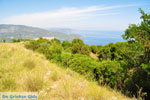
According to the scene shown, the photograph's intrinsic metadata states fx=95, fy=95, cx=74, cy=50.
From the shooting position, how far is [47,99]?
197cm

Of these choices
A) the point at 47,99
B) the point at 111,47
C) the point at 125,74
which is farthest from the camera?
the point at 111,47

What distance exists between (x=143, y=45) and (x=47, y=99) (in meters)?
5.01

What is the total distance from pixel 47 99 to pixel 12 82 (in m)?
1.13

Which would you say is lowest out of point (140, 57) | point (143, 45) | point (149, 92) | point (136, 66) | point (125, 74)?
point (149, 92)

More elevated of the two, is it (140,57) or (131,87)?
(140,57)

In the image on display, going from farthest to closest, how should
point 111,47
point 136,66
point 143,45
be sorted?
point 111,47
point 136,66
point 143,45

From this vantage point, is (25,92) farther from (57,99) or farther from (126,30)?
(126,30)

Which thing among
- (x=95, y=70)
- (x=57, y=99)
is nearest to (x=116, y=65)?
(x=95, y=70)

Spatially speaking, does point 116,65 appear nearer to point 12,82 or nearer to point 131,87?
point 131,87

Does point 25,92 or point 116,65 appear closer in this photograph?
point 25,92

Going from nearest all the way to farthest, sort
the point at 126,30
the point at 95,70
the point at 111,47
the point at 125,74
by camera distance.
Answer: the point at 126,30 → the point at 125,74 → the point at 95,70 → the point at 111,47

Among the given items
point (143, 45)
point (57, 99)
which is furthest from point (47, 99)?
point (143, 45)

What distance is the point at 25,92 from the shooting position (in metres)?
2.23

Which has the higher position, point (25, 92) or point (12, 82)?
point (12, 82)
